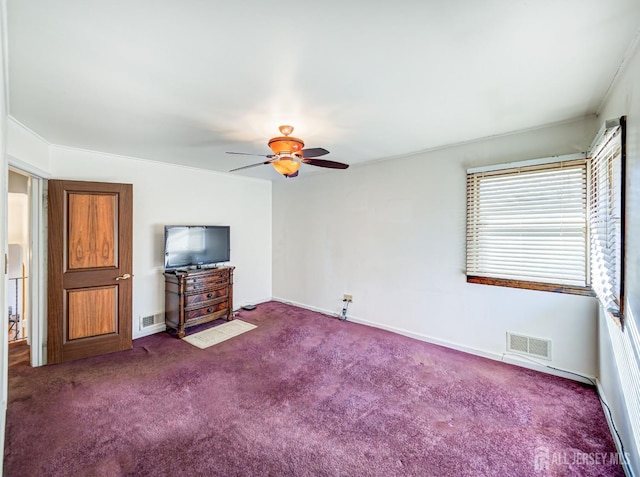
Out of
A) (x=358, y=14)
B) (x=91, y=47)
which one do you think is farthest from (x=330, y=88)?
(x=91, y=47)

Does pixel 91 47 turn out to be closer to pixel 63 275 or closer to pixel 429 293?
pixel 63 275

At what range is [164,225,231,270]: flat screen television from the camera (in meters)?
3.87

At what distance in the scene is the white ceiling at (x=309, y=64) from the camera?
132 centimetres

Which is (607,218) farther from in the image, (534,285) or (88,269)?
(88,269)

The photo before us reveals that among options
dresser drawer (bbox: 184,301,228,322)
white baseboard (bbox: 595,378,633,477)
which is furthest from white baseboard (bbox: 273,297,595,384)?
dresser drawer (bbox: 184,301,228,322)

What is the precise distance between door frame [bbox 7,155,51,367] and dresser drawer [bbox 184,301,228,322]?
141cm

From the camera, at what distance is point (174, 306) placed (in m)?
3.81

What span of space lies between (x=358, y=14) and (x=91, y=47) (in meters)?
1.45

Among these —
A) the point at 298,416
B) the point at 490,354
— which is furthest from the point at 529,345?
the point at 298,416

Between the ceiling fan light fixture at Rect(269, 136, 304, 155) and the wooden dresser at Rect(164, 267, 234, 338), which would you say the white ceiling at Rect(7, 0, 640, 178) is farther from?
the wooden dresser at Rect(164, 267, 234, 338)

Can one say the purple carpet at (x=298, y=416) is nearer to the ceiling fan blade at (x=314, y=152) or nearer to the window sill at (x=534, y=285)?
the window sill at (x=534, y=285)

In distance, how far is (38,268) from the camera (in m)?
2.97

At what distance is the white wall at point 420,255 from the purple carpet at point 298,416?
1.29ft

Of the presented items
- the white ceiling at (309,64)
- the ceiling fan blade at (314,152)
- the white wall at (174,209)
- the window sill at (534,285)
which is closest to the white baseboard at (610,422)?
the window sill at (534,285)
